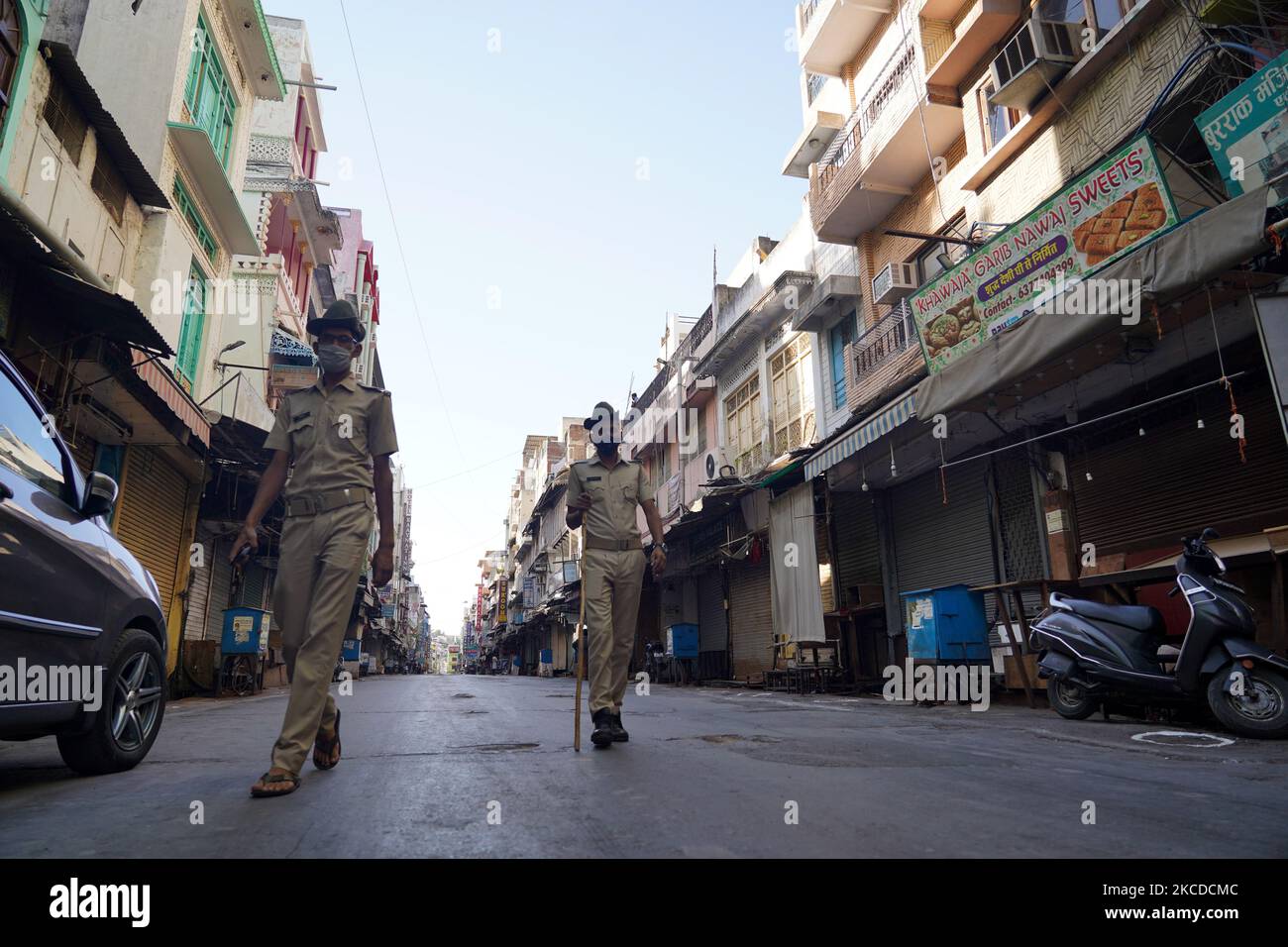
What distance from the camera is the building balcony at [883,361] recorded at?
1338cm

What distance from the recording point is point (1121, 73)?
32.3 feet

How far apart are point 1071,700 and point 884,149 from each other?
34.5 feet

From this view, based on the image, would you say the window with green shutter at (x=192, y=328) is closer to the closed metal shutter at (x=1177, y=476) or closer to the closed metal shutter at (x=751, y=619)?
the closed metal shutter at (x=751, y=619)

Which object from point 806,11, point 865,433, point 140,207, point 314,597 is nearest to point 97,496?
point 314,597

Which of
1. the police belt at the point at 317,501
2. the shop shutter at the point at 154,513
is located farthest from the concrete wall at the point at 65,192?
the police belt at the point at 317,501

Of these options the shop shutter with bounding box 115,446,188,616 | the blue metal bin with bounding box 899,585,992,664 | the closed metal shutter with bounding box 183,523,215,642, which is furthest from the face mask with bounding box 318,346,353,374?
the closed metal shutter with bounding box 183,523,215,642

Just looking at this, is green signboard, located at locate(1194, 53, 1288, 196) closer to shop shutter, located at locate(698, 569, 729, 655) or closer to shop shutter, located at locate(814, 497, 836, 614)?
shop shutter, located at locate(814, 497, 836, 614)

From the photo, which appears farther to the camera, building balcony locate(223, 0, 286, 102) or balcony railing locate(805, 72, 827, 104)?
balcony railing locate(805, 72, 827, 104)

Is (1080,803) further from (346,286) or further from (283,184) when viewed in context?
(346,286)

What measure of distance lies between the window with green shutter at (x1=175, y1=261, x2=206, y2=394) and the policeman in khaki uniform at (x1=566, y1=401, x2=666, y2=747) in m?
11.8

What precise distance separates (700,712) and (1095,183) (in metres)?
7.26

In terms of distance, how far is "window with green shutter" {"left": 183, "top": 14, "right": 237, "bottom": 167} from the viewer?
14.7 metres

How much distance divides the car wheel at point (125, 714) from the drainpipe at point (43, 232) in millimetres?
5906
